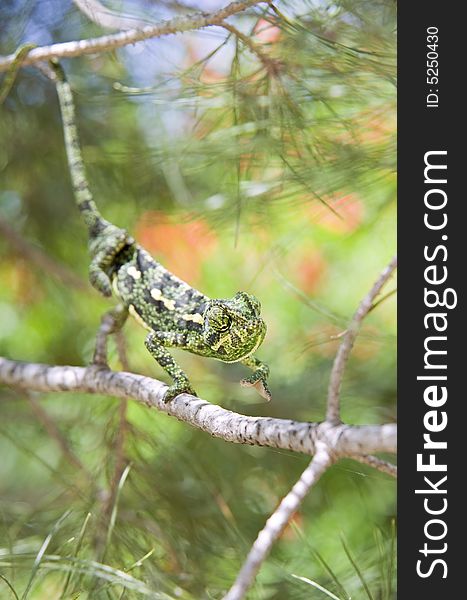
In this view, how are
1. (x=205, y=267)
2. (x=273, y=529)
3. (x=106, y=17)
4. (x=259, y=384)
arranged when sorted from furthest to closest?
(x=205, y=267) → (x=106, y=17) → (x=259, y=384) → (x=273, y=529)

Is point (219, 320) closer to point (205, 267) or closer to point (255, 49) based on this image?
point (255, 49)

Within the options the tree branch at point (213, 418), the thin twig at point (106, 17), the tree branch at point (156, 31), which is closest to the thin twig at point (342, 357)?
the tree branch at point (213, 418)

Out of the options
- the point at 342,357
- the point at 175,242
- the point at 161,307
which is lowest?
the point at 342,357

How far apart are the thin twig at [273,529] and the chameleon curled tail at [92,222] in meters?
0.38

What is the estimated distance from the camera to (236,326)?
0.51 meters

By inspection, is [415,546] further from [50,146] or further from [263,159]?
[50,146]

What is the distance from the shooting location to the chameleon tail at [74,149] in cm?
77

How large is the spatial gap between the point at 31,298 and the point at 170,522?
43 cm

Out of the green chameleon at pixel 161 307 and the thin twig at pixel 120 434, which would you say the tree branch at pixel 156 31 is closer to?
the green chameleon at pixel 161 307

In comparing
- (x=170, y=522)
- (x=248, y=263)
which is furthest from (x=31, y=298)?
(x=170, y=522)

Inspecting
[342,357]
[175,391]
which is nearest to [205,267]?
[175,391]

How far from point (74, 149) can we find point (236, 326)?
1.23 ft

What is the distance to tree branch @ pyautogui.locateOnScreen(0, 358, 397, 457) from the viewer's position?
14.9 inches

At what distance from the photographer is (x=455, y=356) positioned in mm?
489
